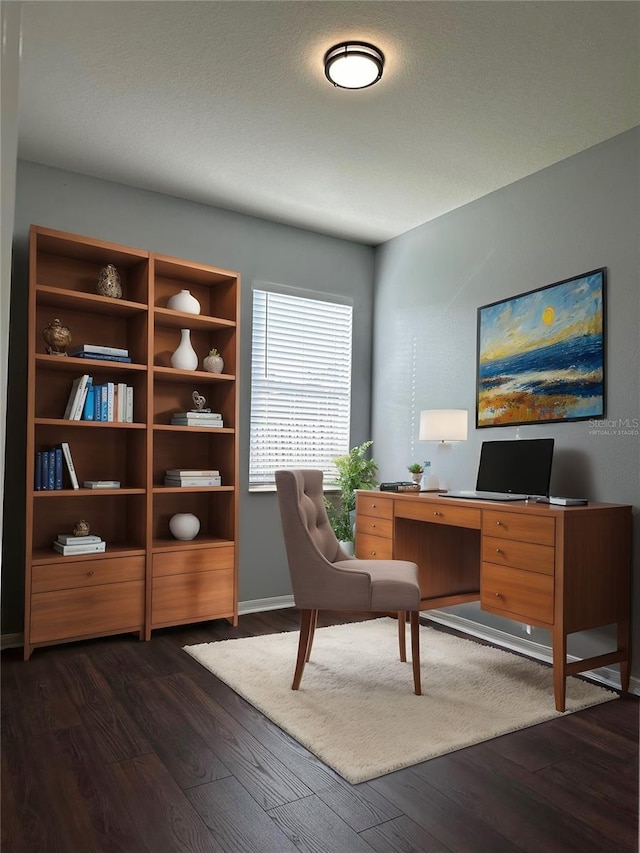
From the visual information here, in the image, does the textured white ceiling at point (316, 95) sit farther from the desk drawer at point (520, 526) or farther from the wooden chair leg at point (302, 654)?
the wooden chair leg at point (302, 654)

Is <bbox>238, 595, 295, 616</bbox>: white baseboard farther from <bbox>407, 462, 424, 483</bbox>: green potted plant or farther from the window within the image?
<bbox>407, 462, 424, 483</bbox>: green potted plant

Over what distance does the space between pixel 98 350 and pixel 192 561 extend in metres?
1.32

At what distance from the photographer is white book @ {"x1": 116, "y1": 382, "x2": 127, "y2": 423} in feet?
11.5

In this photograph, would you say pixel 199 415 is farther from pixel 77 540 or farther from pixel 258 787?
pixel 258 787

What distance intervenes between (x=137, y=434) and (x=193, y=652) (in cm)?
127

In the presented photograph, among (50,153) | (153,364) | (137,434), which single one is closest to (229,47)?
(50,153)

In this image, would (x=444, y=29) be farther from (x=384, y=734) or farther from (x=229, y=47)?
(x=384, y=734)

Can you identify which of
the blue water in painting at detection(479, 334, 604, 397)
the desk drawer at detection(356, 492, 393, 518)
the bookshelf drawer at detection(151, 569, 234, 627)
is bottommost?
the bookshelf drawer at detection(151, 569, 234, 627)

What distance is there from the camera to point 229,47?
8.07 ft

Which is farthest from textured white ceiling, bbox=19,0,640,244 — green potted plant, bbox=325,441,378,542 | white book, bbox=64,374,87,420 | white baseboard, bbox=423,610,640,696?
white baseboard, bbox=423,610,640,696

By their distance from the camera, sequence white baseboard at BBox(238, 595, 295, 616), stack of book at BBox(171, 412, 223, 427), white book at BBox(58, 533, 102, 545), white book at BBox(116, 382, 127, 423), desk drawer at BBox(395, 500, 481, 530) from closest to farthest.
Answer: desk drawer at BBox(395, 500, 481, 530)
white book at BBox(58, 533, 102, 545)
white book at BBox(116, 382, 127, 423)
stack of book at BBox(171, 412, 223, 427)
white baseboard at BBox(238, 595, 295, 616)

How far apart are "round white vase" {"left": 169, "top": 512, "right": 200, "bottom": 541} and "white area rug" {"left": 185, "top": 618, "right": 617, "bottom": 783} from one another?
2.22 ft

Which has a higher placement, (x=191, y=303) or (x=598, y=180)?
(x=598, y=180)

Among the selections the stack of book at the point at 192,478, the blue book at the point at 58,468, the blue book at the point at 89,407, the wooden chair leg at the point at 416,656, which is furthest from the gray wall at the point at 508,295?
the blue book at the point at 58,468
